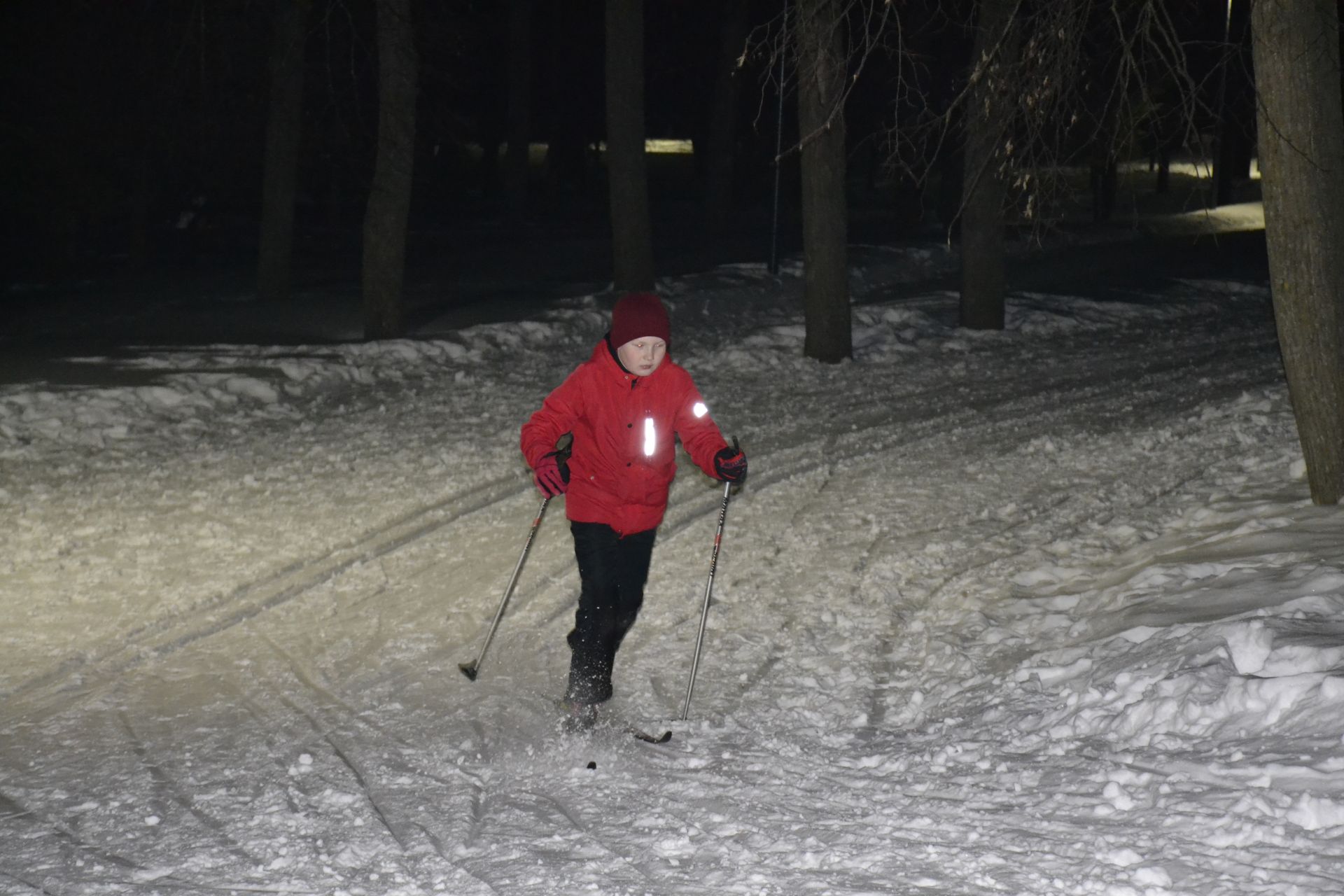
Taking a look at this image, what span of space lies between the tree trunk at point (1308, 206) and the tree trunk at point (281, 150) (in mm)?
14689

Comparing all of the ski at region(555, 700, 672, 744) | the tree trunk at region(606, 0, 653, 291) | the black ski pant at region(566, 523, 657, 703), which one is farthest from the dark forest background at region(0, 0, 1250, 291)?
the ski at region(555, 700, 672, 744)

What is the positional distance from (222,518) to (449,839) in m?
5.21

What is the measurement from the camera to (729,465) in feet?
19.3

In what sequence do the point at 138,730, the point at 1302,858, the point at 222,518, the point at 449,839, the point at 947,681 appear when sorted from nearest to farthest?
the point at 1302,858 → the point at 449,839 → the point at 138,730 → the point at 947,681 → the point at 222,518

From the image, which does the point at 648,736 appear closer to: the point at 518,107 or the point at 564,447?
the point at 564,447

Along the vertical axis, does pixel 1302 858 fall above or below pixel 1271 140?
below

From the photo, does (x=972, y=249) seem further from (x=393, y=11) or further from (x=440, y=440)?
(x=440, y=440)

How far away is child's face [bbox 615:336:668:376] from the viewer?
5.65m

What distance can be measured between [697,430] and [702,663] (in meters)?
1.42

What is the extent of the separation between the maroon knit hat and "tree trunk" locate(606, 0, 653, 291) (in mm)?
13971

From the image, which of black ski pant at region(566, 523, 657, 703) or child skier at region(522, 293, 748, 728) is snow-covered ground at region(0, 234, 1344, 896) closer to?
black ski pant at region(566, 523, 657, 703)

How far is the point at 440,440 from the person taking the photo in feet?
38.1

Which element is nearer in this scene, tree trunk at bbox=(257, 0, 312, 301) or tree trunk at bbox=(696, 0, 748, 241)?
tree trunk at bbox=(257, 0, 312, 301)

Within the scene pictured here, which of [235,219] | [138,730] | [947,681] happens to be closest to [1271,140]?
[947,681]
